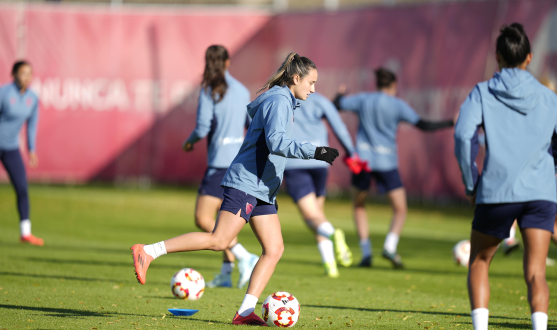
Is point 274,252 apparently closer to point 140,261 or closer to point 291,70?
point 140,261

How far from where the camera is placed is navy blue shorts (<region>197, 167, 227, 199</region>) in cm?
713

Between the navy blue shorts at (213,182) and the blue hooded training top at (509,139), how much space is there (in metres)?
3.24

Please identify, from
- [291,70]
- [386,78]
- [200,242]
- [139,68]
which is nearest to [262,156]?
[291,70]

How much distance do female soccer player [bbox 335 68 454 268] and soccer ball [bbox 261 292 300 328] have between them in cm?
424

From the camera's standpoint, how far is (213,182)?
281 inches

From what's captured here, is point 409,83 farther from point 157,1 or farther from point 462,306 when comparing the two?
point 462,306

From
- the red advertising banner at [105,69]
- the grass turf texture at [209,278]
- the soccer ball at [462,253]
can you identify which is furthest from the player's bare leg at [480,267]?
the red advertising banner at [105,69]

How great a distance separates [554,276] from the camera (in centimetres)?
866

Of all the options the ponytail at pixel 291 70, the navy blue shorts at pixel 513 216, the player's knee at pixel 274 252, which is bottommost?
the player's knee at pixel 274 252

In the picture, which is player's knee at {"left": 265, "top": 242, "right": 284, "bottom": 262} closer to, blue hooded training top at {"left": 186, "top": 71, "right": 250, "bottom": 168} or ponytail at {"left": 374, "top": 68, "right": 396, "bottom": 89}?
blue hooded training top at {"left": 186, "top": 71, "right": 250, "bottom": 168}

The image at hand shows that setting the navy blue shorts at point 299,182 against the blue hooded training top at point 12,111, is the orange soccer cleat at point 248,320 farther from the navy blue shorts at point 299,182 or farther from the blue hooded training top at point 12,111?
the blue hooded training top at point 12,111

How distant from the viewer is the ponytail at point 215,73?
708cm

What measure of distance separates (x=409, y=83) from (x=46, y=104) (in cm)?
1085

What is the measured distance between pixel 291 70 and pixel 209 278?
361 centimetres
